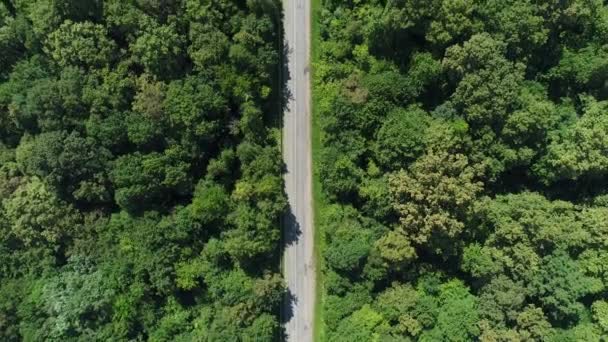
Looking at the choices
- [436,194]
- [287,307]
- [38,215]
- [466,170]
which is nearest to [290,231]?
[287,307]

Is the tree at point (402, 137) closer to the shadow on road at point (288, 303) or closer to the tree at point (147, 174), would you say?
the shadow on road at point (288, 303)

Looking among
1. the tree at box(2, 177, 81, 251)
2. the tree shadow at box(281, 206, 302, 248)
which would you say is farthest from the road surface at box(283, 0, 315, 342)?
the tree at box(2, 177, 81, 251)

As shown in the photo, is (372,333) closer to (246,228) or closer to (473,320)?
(473,320)

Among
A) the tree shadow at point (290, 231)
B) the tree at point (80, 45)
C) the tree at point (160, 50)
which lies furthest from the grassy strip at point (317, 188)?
the tree at point (80, 45)

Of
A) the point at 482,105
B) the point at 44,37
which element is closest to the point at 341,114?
the point at 482,105

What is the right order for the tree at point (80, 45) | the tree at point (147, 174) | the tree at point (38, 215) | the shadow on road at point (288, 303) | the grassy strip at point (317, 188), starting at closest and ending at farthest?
the tree at point (80, 45), the tree at point (147, 174), the tree at point (38, 215), the grassy strip at point (317, 188), the shadow on road at point (288, 303)

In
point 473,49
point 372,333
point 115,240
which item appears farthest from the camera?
point 115,240
